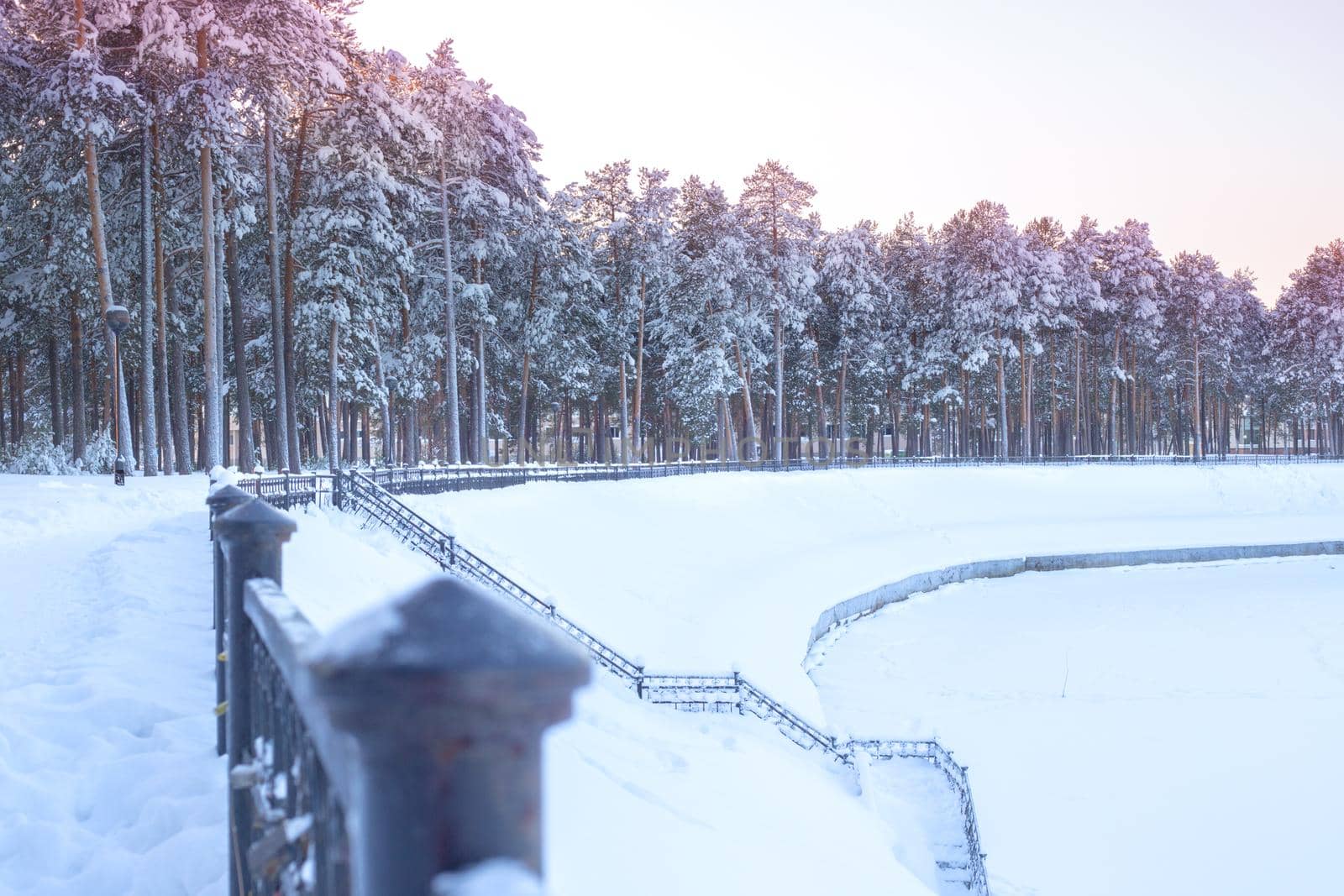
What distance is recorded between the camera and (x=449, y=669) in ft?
4.30

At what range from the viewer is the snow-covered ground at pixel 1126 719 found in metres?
14.8

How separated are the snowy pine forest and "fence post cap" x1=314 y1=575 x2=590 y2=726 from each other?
98.2 feet

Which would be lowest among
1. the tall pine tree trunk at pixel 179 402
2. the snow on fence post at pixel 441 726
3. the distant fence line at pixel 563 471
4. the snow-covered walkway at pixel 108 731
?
the snow-covered walkway at pixel 108 731

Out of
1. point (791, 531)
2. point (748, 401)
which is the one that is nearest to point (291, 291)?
point (791, 531)

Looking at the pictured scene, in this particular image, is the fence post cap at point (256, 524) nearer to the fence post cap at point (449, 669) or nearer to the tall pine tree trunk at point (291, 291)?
the fence post cap at point (449, 669)

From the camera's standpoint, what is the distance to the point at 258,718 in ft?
12.4

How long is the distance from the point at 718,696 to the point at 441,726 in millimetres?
17809

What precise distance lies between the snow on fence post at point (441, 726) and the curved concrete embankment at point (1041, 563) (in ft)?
84.9

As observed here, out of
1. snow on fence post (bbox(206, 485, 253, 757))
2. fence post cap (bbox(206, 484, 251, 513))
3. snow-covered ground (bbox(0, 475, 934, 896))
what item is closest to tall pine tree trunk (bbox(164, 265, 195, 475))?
snow-covered ground (bbox(0, 475, 934, 896))

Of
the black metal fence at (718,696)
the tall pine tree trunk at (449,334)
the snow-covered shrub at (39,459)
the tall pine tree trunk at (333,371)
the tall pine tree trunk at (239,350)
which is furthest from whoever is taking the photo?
the tall pine tree trunk at (449,334)

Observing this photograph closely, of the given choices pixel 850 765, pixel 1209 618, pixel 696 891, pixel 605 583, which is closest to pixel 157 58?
pixel 605 583

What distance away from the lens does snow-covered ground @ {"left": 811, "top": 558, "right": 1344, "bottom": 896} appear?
1477 centimetres

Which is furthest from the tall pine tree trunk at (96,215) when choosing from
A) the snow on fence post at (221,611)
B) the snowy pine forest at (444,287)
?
the snow on fence post at (221,611)

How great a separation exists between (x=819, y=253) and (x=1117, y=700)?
45.9 metres
